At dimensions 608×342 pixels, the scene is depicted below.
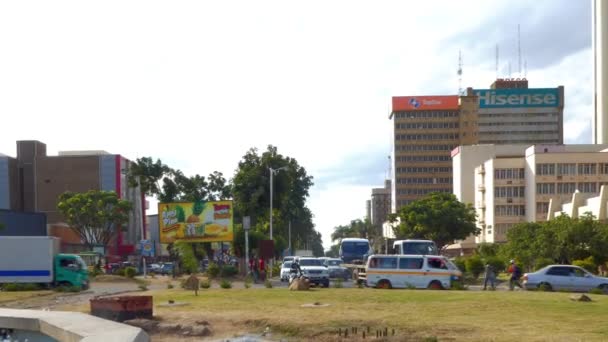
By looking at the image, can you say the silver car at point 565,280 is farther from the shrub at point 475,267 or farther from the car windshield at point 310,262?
the shrub at point 475,267

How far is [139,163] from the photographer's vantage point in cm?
8731

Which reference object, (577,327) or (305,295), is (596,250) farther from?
(577,327)

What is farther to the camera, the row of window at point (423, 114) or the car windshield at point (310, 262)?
the row of window at point (423, 114)

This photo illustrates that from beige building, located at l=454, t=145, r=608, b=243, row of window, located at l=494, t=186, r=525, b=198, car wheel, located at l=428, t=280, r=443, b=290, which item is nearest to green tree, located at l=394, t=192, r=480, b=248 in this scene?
beige building, located at l=454, t=145, r=608, b=243

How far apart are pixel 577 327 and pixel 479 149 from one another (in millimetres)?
114690

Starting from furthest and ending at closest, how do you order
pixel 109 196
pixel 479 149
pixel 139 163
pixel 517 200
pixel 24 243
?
pixel 479 149
pixel 517 200
pixel 109 196
pixel 139 163
pixel 24 243

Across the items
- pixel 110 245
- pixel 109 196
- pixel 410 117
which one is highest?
pixel 410 117

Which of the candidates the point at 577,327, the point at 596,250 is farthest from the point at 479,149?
the point at 577,327

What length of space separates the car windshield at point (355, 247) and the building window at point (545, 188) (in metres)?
37.4

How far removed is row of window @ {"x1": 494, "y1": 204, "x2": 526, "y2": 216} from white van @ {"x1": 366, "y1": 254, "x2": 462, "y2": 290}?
72329 millimetres

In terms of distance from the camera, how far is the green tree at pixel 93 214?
98562 millimetres

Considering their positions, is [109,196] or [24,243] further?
[109,196]

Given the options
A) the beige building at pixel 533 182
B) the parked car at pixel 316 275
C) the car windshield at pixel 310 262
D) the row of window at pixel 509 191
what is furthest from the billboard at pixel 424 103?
the parked car at pixel 316 275

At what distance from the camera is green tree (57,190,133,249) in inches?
3880
